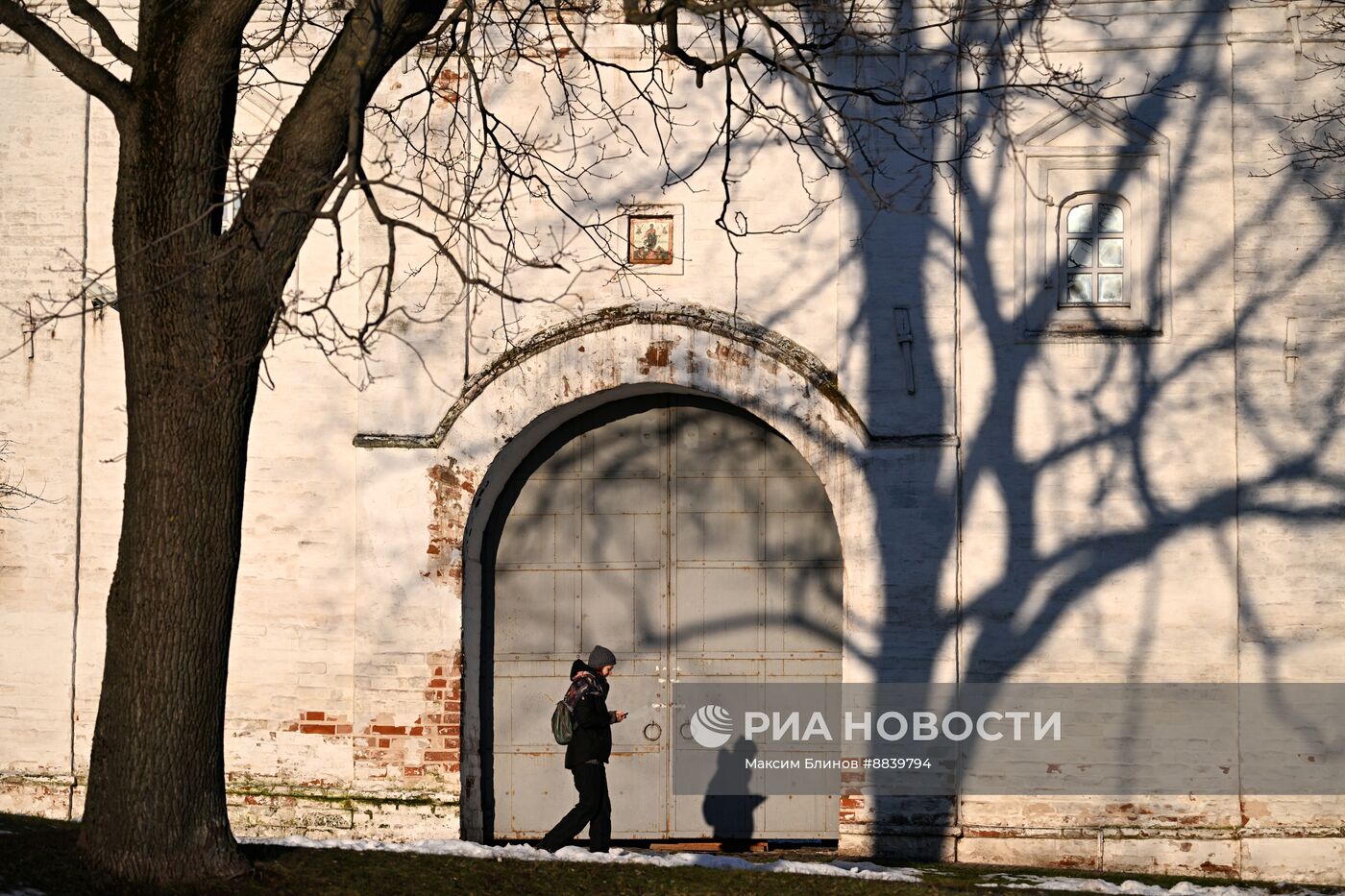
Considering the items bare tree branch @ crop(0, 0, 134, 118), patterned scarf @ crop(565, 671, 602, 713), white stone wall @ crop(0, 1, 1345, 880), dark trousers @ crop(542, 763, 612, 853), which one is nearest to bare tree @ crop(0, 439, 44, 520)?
white stone wall @ crop(0, 1, 1345, 880)

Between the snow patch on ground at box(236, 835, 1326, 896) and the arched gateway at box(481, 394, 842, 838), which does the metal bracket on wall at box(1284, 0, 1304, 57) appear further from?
the snow patch on ground at box(236, 835, 1326, 896)

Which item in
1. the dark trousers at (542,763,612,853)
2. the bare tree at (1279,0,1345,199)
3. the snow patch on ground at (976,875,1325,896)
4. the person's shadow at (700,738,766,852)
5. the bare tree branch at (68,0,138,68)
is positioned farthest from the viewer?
the person's shadow at (700,738,766,852)

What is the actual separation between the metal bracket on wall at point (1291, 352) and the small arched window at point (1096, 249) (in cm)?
115

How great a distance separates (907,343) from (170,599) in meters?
5.66

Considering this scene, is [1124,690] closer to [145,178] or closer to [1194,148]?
[1194,148]

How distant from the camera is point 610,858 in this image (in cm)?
898

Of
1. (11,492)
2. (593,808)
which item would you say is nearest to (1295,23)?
(593,808)

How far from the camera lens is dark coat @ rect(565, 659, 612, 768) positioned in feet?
32.5

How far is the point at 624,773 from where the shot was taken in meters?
11.6

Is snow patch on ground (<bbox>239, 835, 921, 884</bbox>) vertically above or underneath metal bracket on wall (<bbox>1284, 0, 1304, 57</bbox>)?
underneath

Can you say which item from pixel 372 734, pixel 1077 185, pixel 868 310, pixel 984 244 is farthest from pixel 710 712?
pixel 1077 185

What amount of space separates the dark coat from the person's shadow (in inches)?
70.1

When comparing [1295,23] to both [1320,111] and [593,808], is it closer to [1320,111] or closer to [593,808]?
[1320,111]

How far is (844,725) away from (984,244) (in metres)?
3.47
